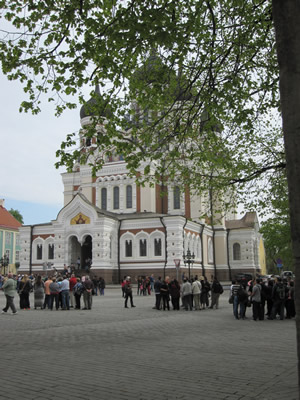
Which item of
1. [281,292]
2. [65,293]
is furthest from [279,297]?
[65,293]

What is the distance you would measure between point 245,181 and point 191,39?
5.89m

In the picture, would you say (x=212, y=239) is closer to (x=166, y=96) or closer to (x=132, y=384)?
(x=166, y=96)

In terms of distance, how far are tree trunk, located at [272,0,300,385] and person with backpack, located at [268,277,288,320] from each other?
1264 centimetres

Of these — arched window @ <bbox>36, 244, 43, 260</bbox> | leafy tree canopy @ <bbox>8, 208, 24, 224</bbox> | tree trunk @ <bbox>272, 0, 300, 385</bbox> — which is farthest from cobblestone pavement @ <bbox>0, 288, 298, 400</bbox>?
leafy tree canopy @ <bbox>8, 208, 24, 224</bbox>

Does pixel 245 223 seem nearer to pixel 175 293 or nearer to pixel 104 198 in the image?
pixel 104 198

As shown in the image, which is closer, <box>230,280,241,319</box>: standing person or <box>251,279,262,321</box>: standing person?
<box>251,279,262,321</box>: standing person

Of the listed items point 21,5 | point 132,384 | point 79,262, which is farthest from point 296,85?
point 79,262

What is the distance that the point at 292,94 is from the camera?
4688 mm

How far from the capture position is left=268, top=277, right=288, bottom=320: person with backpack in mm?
16384

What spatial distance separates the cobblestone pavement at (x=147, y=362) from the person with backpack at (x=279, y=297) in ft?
9.90

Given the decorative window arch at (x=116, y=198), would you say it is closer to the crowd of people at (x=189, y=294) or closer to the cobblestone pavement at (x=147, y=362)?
the crowd of people at (x=189, y=294)

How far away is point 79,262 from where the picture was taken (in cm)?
4597

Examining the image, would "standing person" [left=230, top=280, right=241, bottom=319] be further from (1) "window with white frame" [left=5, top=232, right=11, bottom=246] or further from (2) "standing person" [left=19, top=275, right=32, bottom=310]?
(1) "window with white frame" [left=5, top=232, right=11, bottom=246]

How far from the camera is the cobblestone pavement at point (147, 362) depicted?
5.94 meters
